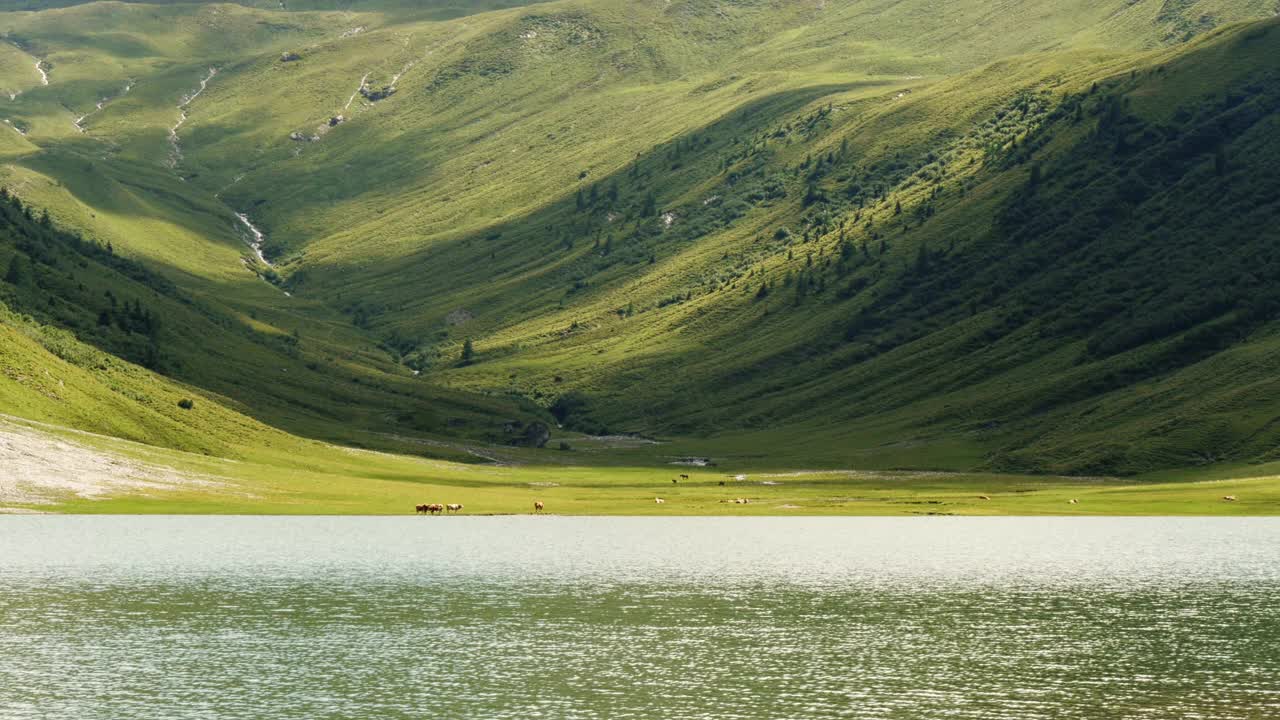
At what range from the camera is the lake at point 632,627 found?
189ft

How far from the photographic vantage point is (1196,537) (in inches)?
5349

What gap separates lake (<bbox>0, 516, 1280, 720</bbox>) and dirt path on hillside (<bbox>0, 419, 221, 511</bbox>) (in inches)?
925

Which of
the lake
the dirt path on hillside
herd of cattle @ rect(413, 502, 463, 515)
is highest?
the dirt path on hillside

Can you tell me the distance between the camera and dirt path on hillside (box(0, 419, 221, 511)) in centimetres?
15688

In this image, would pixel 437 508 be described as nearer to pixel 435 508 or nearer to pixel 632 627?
pixel 435 508

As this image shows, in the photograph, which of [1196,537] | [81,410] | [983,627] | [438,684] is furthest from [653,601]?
[81,410]

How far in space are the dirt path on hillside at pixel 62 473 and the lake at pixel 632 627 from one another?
23502 mm

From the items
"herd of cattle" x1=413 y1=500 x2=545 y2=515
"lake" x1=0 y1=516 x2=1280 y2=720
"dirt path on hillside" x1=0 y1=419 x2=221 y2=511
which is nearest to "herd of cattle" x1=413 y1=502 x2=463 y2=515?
"herd of cattle" x1=413 y1=500 x2=545 y2=515

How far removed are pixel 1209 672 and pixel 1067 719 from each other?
46.4ft

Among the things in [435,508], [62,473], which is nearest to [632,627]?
[435,508]

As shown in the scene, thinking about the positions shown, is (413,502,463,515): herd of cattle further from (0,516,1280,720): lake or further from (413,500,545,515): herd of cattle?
(0,516,1280,720): lake

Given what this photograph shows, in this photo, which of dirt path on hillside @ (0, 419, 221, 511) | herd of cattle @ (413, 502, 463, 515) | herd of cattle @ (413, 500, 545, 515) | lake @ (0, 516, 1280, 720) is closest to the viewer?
lake @ (0, 516, 1280, 720)

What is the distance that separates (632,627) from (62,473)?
113009 millimetres

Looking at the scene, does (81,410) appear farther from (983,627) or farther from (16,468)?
(983,627)
